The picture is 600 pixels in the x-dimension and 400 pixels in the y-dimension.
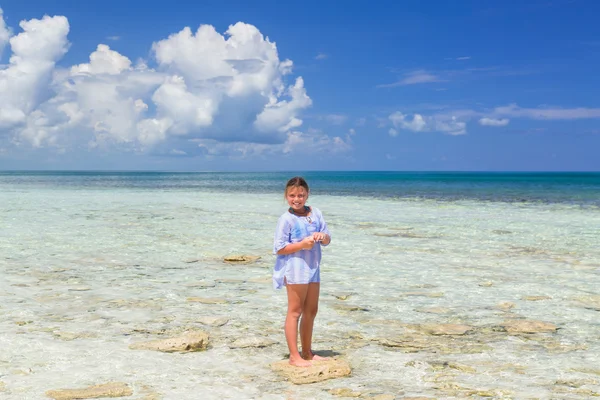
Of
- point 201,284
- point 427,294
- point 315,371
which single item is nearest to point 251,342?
point 315,371

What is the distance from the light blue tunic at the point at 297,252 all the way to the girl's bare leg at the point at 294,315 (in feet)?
0.28

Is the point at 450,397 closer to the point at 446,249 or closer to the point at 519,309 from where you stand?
the point at 519,309

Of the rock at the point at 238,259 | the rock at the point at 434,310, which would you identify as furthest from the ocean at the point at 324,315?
the rock at the point at 238,259

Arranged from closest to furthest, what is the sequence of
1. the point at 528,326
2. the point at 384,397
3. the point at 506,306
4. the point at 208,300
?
the point at 384,397 → the point at 528,326 → the point at 506,306 → the point at 208,300

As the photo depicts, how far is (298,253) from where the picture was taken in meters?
5.57

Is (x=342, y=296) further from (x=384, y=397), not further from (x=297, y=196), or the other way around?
(x=384, y=397)

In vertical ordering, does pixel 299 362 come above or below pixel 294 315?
below

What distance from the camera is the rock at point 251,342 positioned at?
6.45m

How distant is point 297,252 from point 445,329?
2710mm

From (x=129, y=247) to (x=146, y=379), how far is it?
9.80 metres

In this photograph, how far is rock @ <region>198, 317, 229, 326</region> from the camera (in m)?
7.41

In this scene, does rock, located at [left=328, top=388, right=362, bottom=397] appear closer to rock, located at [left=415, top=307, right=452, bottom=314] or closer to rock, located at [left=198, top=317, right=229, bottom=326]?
rock, located at [left=198, top=317, right=229, bottom=326]

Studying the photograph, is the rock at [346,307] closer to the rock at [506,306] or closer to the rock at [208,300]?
the rock at [208,300]

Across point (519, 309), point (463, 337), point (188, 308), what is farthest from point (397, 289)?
point (188, 308)
